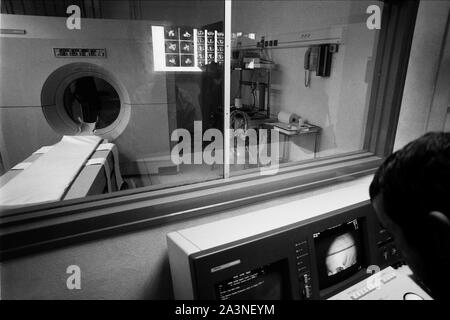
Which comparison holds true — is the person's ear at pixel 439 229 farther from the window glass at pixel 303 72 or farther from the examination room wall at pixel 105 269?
the window glass at pixel 303 72

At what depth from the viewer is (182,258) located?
83 centimetres

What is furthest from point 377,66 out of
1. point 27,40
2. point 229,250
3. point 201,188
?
point 27,40

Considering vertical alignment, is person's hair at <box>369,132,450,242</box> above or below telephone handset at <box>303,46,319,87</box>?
below

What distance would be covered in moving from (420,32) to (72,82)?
231cm

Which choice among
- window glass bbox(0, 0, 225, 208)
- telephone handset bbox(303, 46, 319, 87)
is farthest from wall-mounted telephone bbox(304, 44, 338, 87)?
window glass bbox(0, 0, 225, 208)

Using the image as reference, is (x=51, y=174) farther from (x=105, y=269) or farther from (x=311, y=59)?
(x=311, y=59)

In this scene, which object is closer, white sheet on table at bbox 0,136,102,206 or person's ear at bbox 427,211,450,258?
person's ear at bbox 427,211,450,258

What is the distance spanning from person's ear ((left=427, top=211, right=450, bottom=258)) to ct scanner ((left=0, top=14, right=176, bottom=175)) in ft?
6.17

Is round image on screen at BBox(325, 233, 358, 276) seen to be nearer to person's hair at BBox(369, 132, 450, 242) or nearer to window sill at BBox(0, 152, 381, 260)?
window sill at BBox(0, 152, 381, 260)

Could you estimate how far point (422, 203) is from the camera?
1.81ft

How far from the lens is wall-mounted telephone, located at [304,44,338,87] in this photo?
9.32ft

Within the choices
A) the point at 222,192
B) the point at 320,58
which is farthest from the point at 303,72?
the point at 222,192

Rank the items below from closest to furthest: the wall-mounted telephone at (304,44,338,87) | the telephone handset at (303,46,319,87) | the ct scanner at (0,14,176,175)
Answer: the ct scanner at (0,14,176,175) → the wall-mounted telephone at (304,44,338,87) → the telephone handset at (303,46,319,87)
